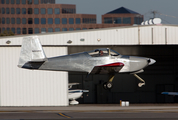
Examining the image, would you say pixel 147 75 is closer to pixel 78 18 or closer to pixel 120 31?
pixel 120 31

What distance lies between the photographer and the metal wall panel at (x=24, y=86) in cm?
2759

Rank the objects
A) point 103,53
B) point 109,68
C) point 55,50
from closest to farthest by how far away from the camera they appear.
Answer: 1. point 103,53
2. point 109,68
3. point 55,50

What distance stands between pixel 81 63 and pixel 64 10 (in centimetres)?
7803

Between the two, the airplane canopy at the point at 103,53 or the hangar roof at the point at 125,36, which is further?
the hangar roof at the point at 125,36

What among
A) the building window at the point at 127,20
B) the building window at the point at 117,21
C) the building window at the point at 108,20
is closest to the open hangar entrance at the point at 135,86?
the building window at the point at 108,20

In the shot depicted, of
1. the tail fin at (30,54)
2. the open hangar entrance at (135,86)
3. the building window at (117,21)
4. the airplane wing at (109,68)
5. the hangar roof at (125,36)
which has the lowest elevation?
the open hangar entrance at (135,86)

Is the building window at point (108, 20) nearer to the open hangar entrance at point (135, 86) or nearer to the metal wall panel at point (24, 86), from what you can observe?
the open hangar entrance at point (135, 86)

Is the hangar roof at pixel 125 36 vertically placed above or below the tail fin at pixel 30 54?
above

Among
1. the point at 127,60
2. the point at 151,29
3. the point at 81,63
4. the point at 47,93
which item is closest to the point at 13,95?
the point at 47,93

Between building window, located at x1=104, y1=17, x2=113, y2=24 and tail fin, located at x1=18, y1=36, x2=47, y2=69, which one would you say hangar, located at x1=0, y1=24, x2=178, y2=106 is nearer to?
tail fin, located at x1=18, y1=36, x2=47, y2=69

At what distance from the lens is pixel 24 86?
2759cm

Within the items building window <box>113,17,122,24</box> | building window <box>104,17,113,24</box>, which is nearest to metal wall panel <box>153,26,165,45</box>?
building window <box>104,17,113,24</box>

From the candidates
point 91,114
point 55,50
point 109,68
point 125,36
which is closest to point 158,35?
point 125,36

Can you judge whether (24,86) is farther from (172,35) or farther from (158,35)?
(172,35)
